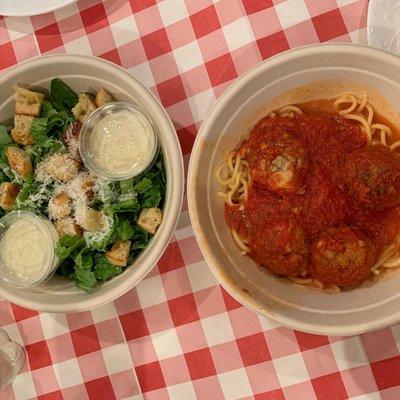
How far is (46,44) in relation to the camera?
89.4 inches

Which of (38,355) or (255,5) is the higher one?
(255,5)

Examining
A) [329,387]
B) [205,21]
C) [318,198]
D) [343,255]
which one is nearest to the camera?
[343,255]

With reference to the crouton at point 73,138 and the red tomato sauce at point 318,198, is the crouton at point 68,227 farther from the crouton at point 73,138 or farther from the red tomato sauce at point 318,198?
the red tomato sauce at point 318,198

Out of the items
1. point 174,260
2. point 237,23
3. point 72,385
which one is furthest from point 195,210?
point 72,385

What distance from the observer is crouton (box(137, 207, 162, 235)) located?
1950 millimetres

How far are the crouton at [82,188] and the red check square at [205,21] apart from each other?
0.70m

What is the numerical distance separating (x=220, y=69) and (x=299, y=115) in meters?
0.39

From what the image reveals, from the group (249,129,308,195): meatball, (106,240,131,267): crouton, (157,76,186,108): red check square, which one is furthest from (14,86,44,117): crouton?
(249,129,308,195): meatball

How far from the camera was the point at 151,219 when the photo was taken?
195 centimetres

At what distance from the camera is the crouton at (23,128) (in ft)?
6.73

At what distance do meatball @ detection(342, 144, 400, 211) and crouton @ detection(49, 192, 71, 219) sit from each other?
957 millimetres

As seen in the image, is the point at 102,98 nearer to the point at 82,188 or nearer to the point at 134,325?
the point at 82,188

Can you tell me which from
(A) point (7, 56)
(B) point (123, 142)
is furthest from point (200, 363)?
(A) point (7, 56)

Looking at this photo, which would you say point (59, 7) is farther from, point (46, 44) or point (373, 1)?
point (373, 1)
